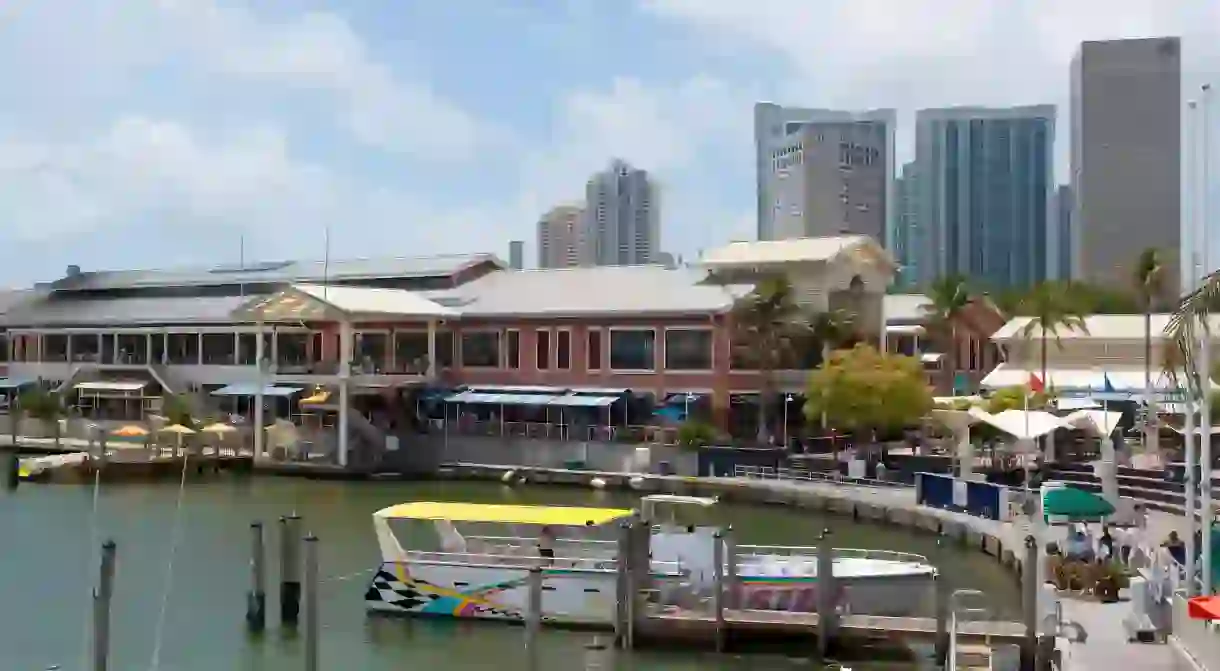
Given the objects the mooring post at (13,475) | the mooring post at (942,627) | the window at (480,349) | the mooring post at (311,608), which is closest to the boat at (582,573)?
the mooring post at (942,627)

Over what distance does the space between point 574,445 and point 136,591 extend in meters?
27.1

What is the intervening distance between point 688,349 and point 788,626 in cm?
3450

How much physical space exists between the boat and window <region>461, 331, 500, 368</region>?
3416 cm

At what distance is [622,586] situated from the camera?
88.6 ft

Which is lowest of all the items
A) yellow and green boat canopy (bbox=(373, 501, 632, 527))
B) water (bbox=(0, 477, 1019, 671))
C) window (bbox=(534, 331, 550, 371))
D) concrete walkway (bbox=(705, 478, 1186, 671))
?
water (bbox=(0, 477, 1019, 671))

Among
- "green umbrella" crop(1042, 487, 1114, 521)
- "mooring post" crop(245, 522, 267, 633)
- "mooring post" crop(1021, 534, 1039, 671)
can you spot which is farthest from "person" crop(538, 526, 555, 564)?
"green umbrella" crop(1042, 487, 1114, 521)

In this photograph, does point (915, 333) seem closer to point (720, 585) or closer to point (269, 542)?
point (269, 542)

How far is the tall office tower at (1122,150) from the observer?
546 ft

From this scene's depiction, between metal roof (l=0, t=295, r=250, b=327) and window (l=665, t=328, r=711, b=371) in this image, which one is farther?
metal roof (l=0, t=295, r=250, b=327)

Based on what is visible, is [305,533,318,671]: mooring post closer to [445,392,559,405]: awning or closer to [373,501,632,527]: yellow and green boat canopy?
[373,501,632,527]: yellow and green boat canopy

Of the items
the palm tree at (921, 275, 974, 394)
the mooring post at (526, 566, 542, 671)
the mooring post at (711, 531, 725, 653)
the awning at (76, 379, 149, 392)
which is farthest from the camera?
the awning at (76, 379, 149, 392)

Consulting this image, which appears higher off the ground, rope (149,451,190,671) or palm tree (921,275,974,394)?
palm tree (921,275,974,394)

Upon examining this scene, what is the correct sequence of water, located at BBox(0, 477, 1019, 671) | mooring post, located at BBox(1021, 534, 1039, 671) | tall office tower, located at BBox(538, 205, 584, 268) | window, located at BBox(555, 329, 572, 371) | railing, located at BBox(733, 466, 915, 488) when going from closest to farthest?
mooring post, located at BBox(1021, 534, 1039, 671) → water, located at BBox(0, 477, 1019, 671) → railing, located at BBox(733, 466, 915, 488) → window, located at BBox(555, 329, 572, 371) → tall office tower, located at BBox(538, 205, 584, 268)

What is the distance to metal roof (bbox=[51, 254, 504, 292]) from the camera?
76250mm
